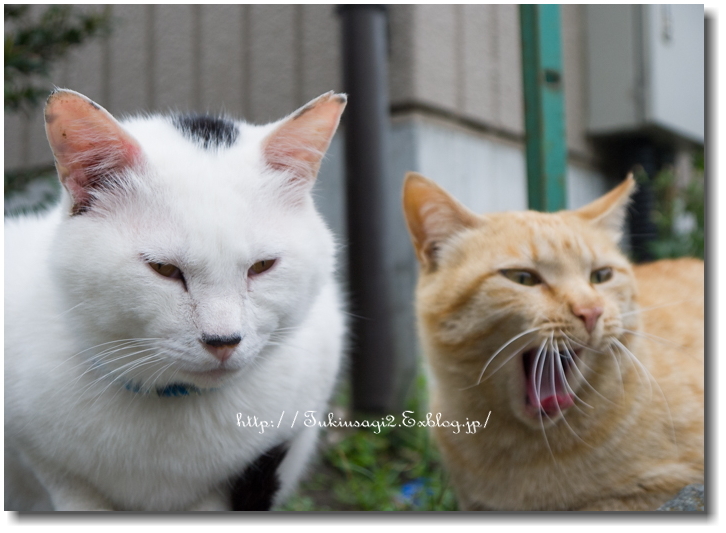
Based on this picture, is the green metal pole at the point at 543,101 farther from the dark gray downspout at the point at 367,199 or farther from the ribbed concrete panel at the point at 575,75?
the dark gray downspout at the point at 367,199

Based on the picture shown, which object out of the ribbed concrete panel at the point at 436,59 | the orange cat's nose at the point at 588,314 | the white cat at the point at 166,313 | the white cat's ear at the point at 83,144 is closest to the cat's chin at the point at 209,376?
the white cat at the point at 166,313

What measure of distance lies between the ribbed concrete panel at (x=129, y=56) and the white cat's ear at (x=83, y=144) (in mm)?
414

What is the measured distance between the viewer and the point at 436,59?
1291 millimetres

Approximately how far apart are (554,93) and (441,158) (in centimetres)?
25

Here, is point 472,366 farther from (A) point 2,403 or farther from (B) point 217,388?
(A) point 2,403

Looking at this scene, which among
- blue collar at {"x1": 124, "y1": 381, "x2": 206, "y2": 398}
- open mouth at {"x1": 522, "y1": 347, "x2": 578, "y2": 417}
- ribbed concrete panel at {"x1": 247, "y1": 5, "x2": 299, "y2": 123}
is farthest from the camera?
ribbed concrete panel at {"x1": 247, "y1": 5, "x2": 299, "y2": 123}

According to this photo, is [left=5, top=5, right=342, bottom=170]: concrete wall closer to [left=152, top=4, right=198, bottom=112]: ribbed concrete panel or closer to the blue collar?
[left=152, top=4, right=198, bottom=112]: ribbed concrete panel

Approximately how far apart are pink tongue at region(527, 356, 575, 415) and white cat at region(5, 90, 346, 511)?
0.33 meters

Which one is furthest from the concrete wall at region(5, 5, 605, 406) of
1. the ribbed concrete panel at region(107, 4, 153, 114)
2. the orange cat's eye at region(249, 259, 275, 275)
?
the orange cat's eye at region(249, 259, 275, 275)

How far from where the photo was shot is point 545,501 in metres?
1.05

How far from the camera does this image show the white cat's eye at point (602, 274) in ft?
3.41

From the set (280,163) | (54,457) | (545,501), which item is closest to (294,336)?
(280,163)

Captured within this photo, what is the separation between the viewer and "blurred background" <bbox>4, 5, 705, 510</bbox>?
118 cm

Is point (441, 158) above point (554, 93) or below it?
below
